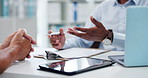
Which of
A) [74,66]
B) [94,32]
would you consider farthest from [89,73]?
[94,32]

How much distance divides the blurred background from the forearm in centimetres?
248

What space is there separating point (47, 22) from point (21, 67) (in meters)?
2.68

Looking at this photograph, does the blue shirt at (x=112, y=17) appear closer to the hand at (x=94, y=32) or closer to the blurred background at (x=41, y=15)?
the hand at (x=94, y=32)

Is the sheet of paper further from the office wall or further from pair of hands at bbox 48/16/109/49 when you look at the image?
the office wall

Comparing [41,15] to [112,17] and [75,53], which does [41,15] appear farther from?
[75,53]

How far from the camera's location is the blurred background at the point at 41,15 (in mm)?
3430

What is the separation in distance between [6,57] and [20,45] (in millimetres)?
152

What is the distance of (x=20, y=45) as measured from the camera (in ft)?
3.32

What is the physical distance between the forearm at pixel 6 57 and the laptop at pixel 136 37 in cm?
44

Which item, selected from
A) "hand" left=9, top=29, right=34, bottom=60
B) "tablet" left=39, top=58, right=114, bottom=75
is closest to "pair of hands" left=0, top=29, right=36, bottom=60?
"hand" left=9, top=29, right=34, bottom=60

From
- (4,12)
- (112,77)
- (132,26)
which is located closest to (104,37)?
(132,26)

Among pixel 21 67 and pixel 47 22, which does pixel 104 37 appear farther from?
pixel 47 22

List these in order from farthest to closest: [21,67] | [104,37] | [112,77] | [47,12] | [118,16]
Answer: [47,12]
[118,16]
[104,37]
[21,67]
[112,77]

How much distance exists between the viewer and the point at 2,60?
33.0 inches
